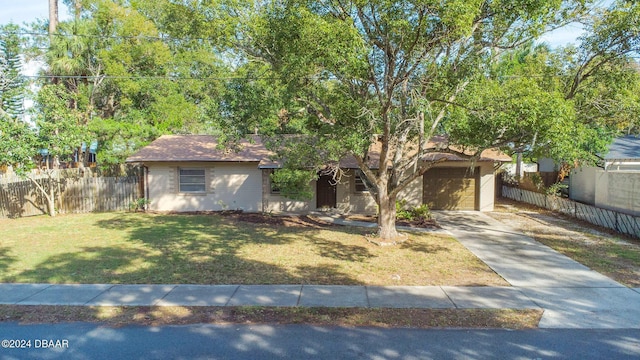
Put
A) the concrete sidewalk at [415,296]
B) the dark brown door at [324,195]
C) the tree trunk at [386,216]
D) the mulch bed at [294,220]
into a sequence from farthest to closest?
the dark brown door at [324,195] → the mulch bed at [294,220] → the tree trunk at [386,216] → the concrete sidewalk at [415,296]

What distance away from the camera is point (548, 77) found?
1190 centimetres

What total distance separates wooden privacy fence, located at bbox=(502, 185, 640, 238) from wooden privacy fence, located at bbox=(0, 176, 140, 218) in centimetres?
1992

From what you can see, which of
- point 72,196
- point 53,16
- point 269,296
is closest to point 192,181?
point 72,196

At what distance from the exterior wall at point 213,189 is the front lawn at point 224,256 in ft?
11.1

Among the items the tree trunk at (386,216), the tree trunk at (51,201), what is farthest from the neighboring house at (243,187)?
the tree trunk at (386,216)

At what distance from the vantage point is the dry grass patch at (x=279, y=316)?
6242 millimetres

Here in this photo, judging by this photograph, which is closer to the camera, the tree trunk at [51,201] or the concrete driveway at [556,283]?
the concrete driveway at [556,283]

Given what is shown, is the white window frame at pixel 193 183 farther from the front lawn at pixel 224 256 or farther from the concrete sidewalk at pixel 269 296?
the concrete sidewalk at pixel 269 296

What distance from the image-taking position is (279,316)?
6.49 meters

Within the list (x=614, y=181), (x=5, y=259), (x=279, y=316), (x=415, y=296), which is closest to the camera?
(x=279, y=316)

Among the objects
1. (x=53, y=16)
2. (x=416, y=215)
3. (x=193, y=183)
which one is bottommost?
(x=416, y=215)

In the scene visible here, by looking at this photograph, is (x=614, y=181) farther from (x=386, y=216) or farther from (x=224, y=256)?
(x=224, y=256)

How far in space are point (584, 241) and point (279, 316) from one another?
35.2 feet

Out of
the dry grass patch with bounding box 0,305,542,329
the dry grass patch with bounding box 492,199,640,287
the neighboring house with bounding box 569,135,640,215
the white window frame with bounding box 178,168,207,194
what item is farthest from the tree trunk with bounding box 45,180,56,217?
the neighboring house with bounding box 569,135,640,215
